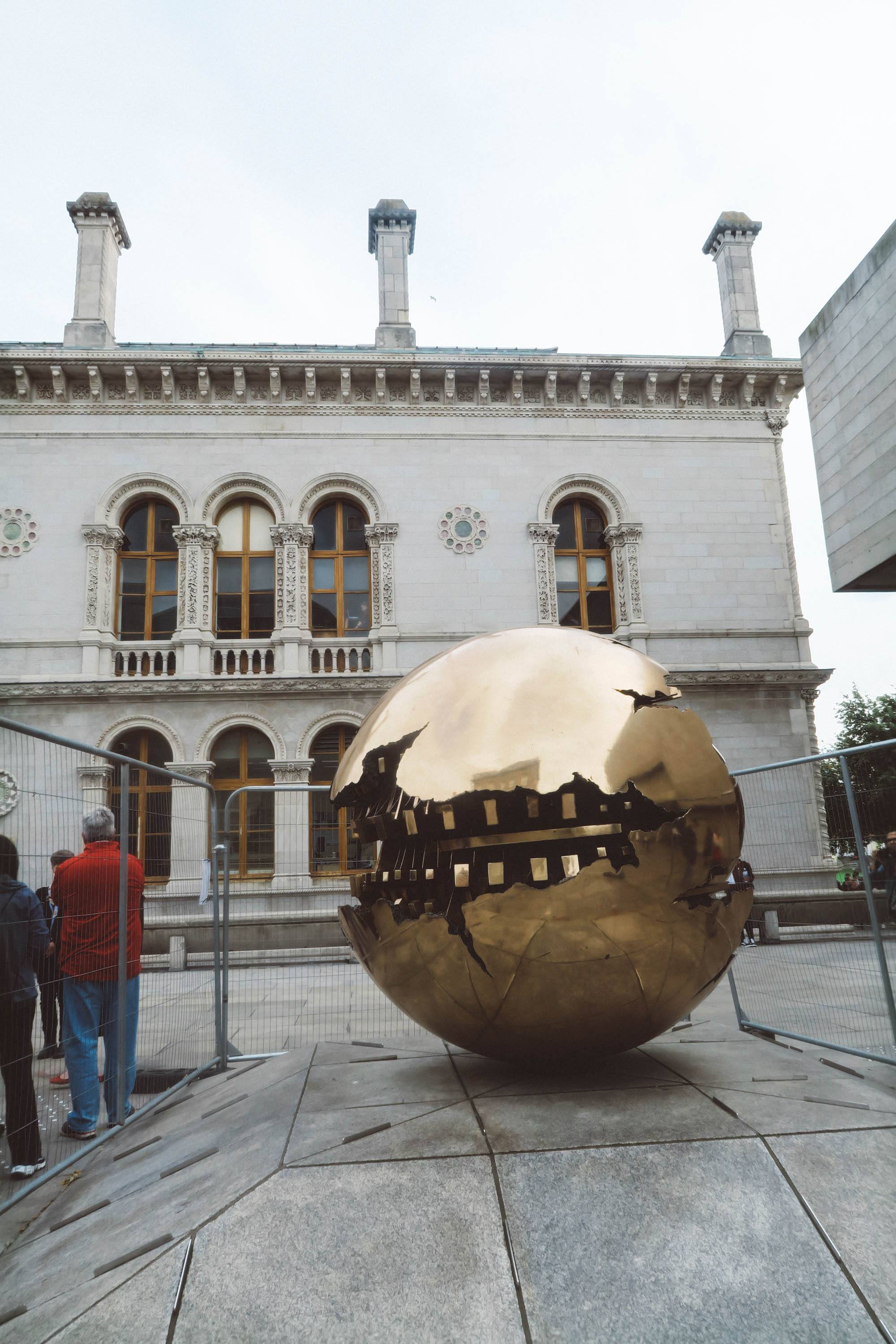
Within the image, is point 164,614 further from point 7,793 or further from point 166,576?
point 7,793

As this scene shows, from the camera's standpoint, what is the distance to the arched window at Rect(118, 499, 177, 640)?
1853cm

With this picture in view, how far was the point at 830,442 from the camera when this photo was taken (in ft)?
47.4

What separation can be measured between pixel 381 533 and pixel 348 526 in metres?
1.16

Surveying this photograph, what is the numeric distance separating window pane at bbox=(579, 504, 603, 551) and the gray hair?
1593cm

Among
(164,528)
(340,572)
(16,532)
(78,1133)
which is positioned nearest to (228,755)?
(340,572)

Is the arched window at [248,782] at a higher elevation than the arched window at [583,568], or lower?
lower

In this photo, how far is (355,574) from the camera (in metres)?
19.2

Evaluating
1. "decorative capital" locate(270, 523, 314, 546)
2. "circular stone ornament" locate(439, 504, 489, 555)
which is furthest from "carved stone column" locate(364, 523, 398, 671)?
"decorative capital" locate(270, 523, 314, 546)

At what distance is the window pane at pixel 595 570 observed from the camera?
19625 mm

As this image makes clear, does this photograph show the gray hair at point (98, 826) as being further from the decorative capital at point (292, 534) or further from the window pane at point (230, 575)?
the window pane at point (230, 575)

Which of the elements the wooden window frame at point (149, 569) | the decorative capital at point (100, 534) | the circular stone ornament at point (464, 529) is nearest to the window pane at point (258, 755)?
the wooden window frame at point (149, 569)

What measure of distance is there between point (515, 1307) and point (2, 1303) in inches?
63.8

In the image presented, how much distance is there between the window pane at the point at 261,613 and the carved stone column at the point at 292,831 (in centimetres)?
313

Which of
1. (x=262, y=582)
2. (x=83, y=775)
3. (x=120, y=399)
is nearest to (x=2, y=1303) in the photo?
(x=83, y=775)
